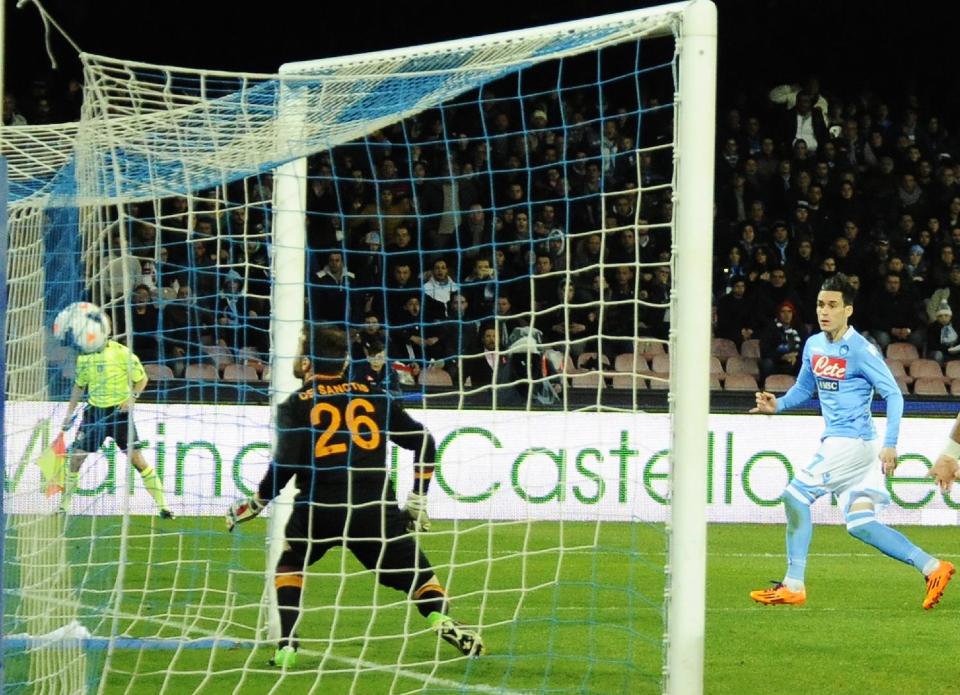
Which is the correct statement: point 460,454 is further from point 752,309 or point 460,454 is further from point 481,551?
Answer: point 752,309

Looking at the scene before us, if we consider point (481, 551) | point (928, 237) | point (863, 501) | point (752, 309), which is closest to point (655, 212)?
point (752, 309)

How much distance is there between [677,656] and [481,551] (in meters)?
6.61

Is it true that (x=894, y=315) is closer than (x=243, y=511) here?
No

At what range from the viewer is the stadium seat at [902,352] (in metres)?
16.6

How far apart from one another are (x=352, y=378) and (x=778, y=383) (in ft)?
30.1

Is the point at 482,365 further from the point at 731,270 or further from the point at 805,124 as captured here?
the point at 805,124

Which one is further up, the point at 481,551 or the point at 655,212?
the point at 655,212

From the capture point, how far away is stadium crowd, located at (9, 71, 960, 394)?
14773 mm

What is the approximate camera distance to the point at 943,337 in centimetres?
1702

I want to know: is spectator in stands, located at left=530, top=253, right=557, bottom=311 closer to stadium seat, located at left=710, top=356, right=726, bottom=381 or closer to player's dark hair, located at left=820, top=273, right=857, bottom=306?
stadium seat, located at left=710, top=356, right=726, bottom=381

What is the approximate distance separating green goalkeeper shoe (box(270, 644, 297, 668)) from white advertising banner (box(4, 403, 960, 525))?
4431 mm

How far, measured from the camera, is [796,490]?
917 centimetres

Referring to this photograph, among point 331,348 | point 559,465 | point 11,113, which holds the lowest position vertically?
point 559,465

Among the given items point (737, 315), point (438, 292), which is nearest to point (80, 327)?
point (438, 292)
